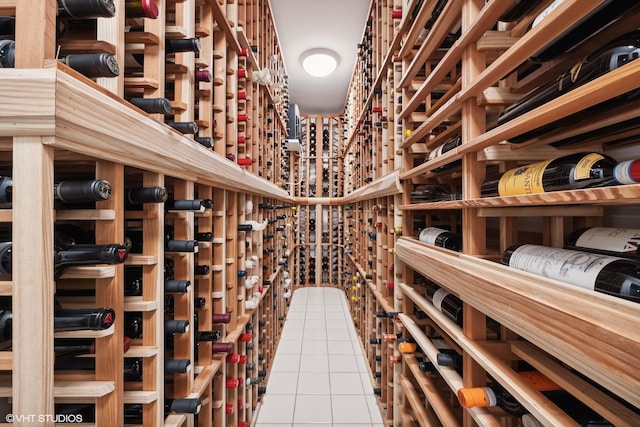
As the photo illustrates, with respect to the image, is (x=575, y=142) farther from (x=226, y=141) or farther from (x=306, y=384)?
(x=306, y=384)

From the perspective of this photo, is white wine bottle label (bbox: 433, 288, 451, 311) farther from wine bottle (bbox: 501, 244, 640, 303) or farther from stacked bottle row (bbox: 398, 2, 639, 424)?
wine bottle (bbox: 501, 244, 640, 303)

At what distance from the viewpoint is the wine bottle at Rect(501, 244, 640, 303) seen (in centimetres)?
49

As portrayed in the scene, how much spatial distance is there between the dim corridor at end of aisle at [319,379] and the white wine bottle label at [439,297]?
1.53m

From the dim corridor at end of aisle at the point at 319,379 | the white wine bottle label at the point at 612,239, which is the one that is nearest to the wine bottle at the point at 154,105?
the white wine bottle label at the point at 612,239

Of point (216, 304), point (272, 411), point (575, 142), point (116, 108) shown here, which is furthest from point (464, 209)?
point (272, 411)

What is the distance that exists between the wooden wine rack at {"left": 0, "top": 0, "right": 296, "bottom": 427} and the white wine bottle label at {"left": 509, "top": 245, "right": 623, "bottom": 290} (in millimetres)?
858

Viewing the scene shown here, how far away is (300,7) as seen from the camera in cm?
306

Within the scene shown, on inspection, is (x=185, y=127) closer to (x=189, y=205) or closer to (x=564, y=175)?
(x=189, y=205)

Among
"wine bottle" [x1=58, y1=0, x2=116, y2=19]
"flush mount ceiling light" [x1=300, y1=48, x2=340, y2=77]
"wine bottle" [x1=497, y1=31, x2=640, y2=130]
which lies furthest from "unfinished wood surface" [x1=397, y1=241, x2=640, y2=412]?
"flush mount ceiling light" [x1=300, y1=48, x2=340, y2=77]

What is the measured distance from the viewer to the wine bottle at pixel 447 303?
104cm

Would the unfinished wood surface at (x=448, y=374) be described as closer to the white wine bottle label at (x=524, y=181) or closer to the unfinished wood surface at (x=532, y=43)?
the white wine bottle label at (x=524, y=181)

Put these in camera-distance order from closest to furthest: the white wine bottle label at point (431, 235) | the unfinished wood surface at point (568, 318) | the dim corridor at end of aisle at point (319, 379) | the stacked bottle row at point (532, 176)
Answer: the unfinished wood surface at point (568, 318) → the stacked bottle row at point (532, 176) → the white wine bottle label at point (431, 235) → the dim corridor at end of aisle at point (319, 379)

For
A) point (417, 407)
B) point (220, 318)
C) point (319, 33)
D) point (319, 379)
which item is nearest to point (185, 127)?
point (220, 318)

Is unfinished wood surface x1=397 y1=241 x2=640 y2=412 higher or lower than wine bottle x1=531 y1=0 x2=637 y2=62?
lower
